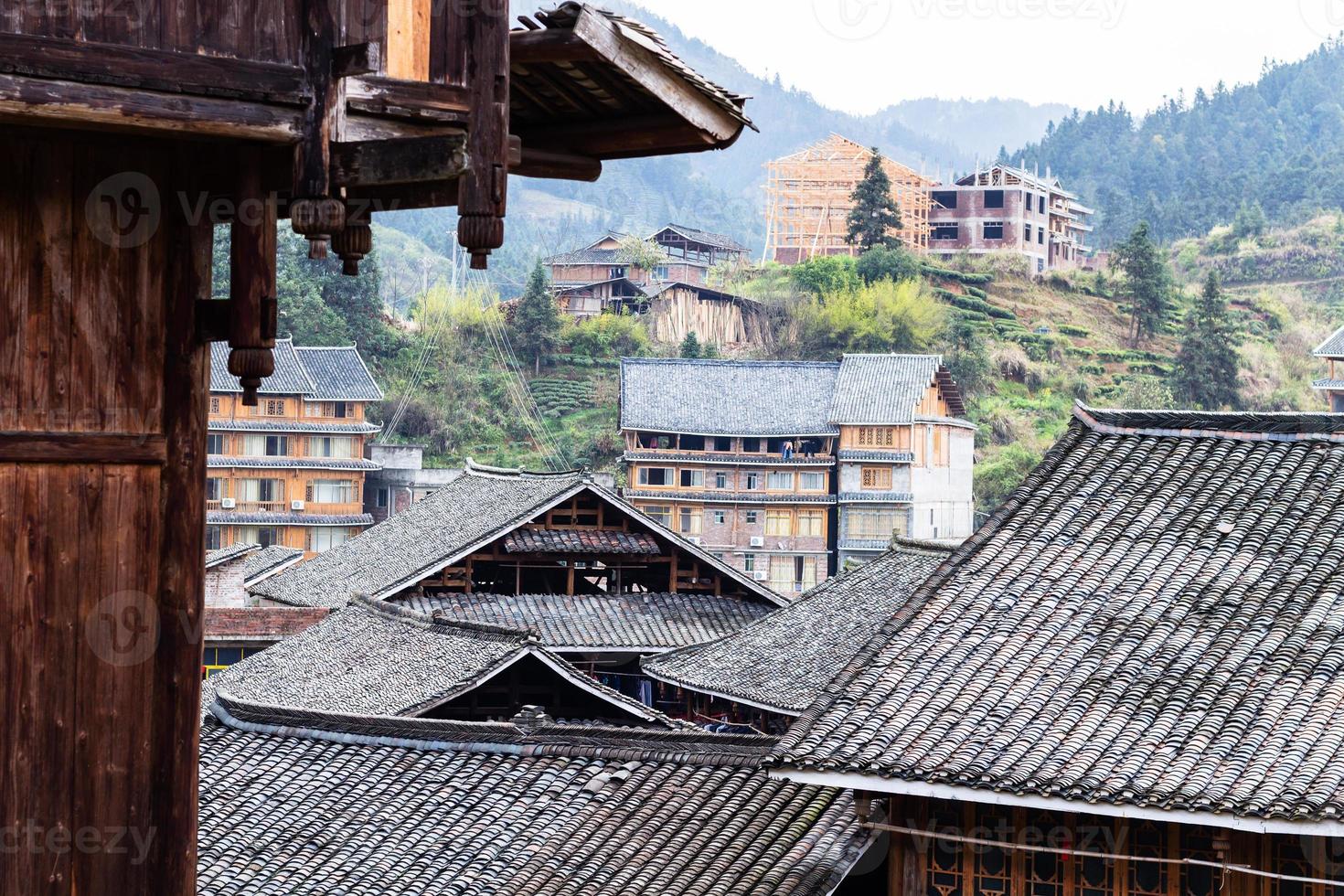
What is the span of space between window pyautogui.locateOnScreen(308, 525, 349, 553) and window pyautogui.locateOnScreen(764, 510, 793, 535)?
15.1 meters

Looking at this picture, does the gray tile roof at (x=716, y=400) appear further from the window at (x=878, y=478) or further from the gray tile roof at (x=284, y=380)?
the gray tile roof at (x=284, y=380)

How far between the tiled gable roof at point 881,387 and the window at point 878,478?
1.78m

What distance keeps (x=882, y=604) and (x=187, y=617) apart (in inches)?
854

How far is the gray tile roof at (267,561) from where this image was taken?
4509cm

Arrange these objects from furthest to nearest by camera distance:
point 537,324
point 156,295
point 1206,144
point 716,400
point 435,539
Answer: point 1206,144 → point 537,324 → point 716,400 → point 435,539 → point 156,295

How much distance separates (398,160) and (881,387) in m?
51.8

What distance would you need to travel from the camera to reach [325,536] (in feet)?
193

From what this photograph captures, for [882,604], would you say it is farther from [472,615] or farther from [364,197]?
[364,197]

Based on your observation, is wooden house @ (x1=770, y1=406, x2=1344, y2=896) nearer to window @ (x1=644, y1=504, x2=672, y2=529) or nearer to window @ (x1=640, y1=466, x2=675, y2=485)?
window @ (x1=640, y1=466, x2=675, y2=485)

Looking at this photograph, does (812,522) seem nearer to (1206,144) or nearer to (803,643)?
(803,643)

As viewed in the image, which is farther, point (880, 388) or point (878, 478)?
point (878, 478)

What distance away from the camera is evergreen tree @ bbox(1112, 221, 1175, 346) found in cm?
8406

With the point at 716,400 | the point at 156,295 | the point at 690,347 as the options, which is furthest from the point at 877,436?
the point at 156,295

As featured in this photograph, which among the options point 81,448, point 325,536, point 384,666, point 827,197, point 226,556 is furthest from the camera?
point 827,197
